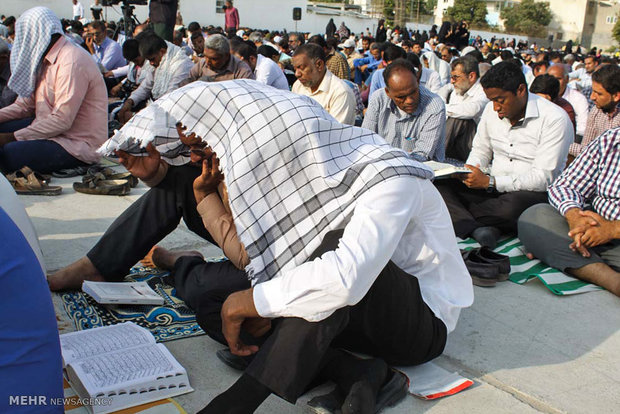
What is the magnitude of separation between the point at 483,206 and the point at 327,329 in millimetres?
2624

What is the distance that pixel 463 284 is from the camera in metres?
2.25

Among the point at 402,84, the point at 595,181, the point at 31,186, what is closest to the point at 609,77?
the point at 595,181

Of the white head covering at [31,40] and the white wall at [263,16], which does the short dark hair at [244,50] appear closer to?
the white head covering at [31,40]

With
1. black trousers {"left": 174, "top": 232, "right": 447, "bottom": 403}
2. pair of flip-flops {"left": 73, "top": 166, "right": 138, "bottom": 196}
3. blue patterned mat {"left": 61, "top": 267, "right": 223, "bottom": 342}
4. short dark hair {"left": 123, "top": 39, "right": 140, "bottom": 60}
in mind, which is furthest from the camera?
short dark hair {"left": 123, "top": 39, "right": 140, "bottom": 60}

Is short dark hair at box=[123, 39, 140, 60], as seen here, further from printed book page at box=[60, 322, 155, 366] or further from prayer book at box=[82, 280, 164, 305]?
printed book page at box=[60, 322, 155, 366]

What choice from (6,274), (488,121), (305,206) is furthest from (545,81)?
(6,274)

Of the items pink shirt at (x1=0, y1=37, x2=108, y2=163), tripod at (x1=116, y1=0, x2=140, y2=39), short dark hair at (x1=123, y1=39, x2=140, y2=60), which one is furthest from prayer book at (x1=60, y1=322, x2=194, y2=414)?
tripod at (x1=116, y1=0, x2=140, y2=39)

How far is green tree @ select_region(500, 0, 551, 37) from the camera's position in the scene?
65375 millimetres

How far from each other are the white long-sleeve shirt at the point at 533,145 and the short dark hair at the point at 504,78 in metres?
0.23

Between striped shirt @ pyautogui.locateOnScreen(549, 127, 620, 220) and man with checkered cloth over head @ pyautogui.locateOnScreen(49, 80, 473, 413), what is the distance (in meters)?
1.59

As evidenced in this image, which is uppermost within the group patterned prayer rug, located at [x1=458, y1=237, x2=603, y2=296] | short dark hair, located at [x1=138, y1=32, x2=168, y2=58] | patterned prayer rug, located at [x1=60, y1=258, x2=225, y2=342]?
short dark hair, located at [x1=138, y1=32, x2=168, y2=58]

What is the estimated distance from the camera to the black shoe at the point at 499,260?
10.9ft

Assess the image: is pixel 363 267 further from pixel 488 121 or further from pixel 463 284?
pixel 488 121

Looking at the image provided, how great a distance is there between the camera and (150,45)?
6.80 m
